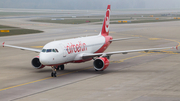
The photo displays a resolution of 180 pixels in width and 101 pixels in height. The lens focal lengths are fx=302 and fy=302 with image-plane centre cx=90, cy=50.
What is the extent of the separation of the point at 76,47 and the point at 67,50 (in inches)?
85.6

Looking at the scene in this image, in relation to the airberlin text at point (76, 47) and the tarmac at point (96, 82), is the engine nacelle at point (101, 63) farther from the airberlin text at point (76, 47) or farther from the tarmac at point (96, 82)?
the airberlin text at point (76, 47)

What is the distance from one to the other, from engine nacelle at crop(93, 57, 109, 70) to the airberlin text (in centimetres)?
279

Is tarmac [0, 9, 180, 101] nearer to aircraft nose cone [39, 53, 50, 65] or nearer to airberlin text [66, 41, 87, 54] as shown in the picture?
aircraft nose cone [39, 53, 50, 65]

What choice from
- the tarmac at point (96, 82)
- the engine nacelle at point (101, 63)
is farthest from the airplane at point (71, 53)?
the tarmac at point (96, 82)

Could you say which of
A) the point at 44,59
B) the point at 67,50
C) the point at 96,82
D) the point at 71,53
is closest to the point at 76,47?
the point at 71,53

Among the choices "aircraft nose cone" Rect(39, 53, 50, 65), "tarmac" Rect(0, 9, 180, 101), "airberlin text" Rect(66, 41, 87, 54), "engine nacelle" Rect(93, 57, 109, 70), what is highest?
"airberlin text" Rect(66, 41, 87, 54)

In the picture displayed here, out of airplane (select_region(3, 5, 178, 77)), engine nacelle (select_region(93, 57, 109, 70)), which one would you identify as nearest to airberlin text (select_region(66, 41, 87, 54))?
airplane (select_region(3, 5, 178, 77))

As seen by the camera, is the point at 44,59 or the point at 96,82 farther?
the point at 44,59

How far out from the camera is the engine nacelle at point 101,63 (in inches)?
1350

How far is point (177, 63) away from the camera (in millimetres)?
41156

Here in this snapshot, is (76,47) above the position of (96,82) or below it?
above

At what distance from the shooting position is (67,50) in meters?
33.8

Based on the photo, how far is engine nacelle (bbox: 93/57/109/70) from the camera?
1350 inches

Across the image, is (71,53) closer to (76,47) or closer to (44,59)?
(76,47)
